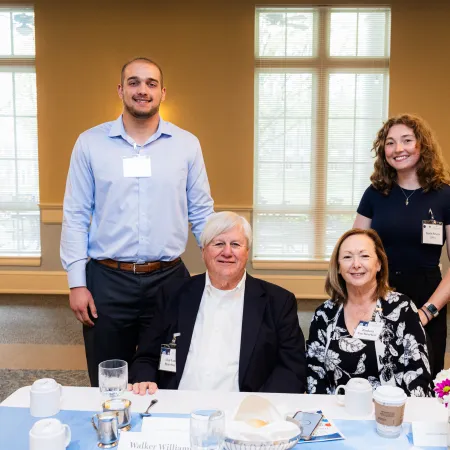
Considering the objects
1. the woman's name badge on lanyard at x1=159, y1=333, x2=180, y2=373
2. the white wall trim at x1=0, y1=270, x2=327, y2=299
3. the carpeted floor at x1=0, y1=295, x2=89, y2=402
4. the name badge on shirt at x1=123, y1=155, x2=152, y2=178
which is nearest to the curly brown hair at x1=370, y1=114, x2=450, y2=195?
the name badge on shirt at x1=123, y1=155, x2=152, y2=178

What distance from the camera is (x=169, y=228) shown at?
2586 mm

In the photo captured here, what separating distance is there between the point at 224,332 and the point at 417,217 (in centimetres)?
112

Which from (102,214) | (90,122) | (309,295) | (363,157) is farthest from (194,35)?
(102,214)

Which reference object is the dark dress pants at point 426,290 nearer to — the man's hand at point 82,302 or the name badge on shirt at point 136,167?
the name badge on shirt at point 136,167

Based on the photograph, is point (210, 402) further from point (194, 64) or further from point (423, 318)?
point (194, 64)

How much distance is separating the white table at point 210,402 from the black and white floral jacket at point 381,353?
42 centimetres

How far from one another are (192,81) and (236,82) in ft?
1.65

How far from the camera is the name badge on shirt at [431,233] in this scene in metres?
2.55

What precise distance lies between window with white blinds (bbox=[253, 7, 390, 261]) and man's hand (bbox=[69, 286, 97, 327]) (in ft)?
13.2

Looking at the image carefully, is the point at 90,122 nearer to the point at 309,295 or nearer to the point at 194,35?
the point at 194,35

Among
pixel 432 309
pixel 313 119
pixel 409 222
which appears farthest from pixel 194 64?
pixel 432 309

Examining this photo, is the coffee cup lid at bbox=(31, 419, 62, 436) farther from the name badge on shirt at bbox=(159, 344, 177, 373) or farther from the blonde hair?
the blonde hair

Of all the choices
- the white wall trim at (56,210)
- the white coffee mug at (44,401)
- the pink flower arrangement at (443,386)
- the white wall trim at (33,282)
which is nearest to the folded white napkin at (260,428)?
the pink flower arrangement at (443,386)

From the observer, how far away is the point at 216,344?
2.10m
